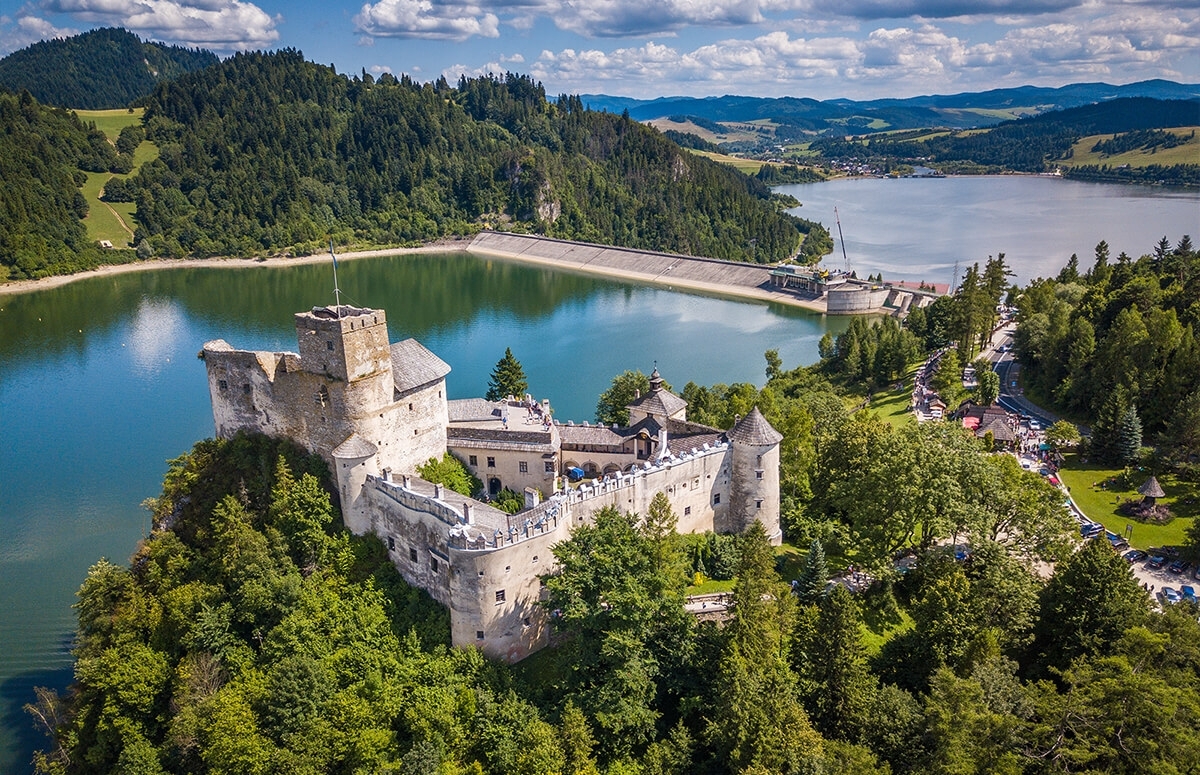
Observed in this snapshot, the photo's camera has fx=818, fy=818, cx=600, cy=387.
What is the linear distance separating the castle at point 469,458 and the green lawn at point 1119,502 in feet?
57.5

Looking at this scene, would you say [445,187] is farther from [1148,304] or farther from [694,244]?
[1148,304]

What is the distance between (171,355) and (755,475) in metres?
74.3

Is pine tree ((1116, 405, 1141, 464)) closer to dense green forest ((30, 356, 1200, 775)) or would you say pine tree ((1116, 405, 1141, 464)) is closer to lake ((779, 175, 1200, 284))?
dense green forest ((30, 356, 1200, 775))

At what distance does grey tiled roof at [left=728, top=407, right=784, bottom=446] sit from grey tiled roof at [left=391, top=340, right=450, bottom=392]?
14.4 meters

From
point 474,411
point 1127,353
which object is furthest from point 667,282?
point 474,411

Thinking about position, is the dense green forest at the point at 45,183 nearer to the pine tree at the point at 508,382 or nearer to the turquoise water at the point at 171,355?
the turquoise water at the point at 171,355

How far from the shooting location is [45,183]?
5615 inches

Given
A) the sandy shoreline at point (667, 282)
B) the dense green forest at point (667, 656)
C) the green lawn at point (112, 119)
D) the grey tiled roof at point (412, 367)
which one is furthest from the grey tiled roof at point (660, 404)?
the green lawn at point (112, 119)

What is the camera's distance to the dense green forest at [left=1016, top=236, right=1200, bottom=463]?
47000 mm

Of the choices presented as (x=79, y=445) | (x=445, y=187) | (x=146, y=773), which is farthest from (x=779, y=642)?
(x=445, y=187)

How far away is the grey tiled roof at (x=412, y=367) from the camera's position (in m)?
38.8

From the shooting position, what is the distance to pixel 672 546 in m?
33.5

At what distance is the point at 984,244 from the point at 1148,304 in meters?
103

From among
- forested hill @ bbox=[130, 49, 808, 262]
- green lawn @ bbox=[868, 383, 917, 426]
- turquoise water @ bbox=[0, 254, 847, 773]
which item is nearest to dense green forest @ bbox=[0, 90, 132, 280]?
turquoise water @ bbox=[0, 254, 847, 773]
